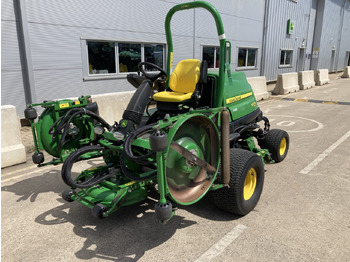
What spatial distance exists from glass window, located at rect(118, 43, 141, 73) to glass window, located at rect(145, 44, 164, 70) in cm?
37

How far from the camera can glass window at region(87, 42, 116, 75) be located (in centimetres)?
873

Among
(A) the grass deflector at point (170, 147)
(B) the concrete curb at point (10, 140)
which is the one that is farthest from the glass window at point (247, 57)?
(B) the concrete curb at point (10, 140)

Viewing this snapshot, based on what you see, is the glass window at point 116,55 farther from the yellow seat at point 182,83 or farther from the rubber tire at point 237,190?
the rubber tire at point 237,190

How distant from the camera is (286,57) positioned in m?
18.8

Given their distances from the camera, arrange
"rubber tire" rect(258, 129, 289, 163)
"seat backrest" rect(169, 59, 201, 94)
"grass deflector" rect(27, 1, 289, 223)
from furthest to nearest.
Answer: "rubber tire" rect(258, 129, 289, 163), "seat backrest" rect(169, 59, 201, 94), "grass deflector" rect(27, 1, 289, 223)

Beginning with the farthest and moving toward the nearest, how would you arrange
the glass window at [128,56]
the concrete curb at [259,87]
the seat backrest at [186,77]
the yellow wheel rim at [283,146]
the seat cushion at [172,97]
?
the concrete curb at [259,87], the glass window at [128,56], the yellow wheel rim at [283,146], the seat backrest at [186,77], the seat cushion at [172,97]

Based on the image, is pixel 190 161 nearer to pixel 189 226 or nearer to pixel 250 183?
pixel 189 226

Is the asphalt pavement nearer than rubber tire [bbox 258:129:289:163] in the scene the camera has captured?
Yes

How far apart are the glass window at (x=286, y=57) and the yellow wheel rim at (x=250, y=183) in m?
16.2

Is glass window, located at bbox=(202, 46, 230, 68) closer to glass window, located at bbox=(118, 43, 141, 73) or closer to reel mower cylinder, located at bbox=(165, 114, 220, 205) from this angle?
glass window, located at bbox=(118, 43, 141, 73)

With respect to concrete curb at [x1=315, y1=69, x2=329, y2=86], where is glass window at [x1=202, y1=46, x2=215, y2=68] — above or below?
above

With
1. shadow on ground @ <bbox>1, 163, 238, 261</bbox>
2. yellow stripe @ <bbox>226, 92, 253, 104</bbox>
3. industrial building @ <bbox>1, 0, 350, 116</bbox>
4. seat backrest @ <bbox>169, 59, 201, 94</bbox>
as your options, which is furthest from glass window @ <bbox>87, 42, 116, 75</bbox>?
yellow stripe @ <bbox>226, 92, 253, 104</bbox>

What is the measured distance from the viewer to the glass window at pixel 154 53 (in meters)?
10.3

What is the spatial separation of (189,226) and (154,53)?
8.24m
